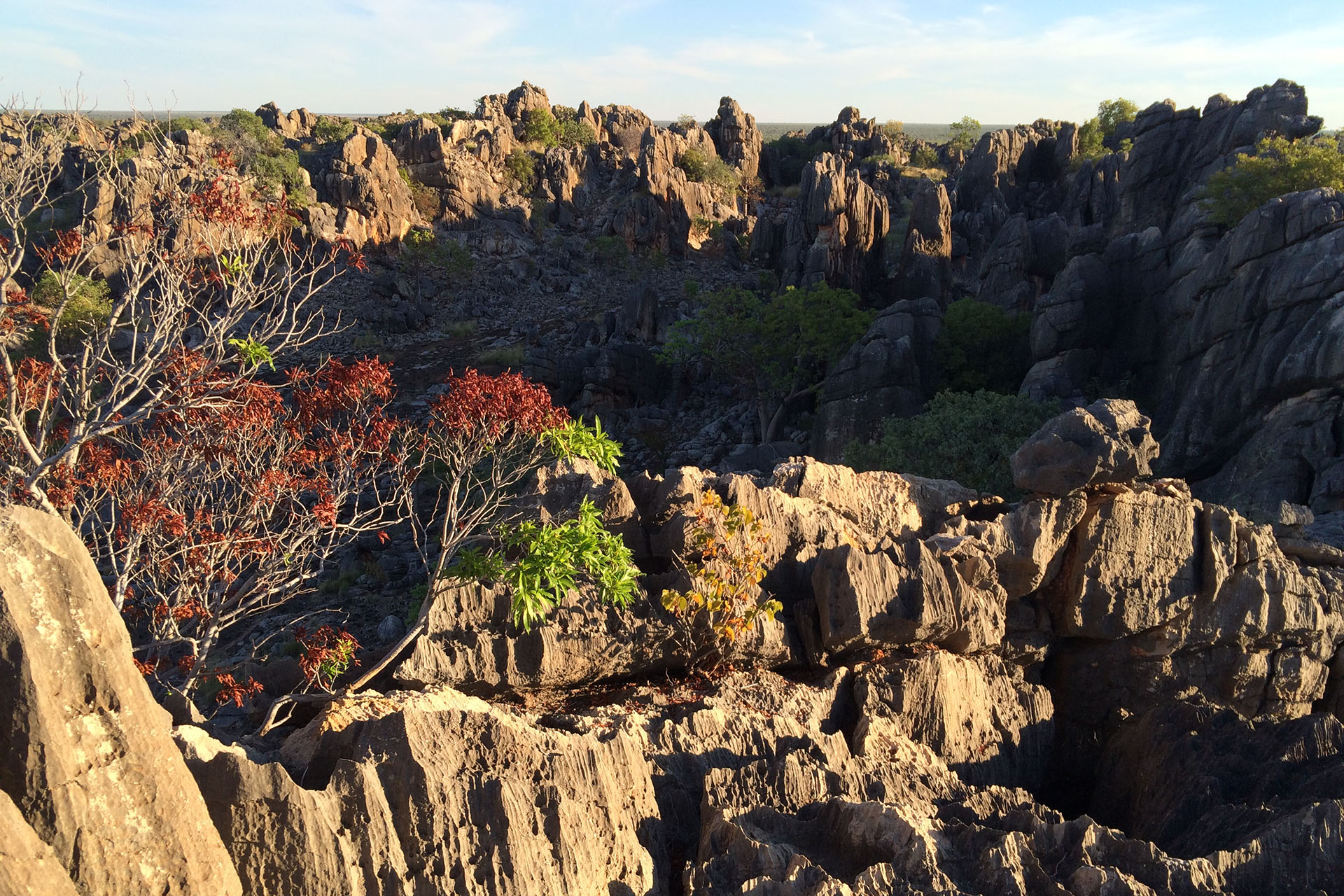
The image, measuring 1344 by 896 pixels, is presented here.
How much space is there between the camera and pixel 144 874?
385 centimetres

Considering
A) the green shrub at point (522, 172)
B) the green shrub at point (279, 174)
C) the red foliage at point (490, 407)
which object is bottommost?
the red foliage at point (490, 407)

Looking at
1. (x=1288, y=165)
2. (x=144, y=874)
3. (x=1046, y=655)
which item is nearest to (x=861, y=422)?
(x=1288, y=165)

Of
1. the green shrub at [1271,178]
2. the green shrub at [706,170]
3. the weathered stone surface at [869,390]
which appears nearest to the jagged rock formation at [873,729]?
the weathered stone surface at [869,390]

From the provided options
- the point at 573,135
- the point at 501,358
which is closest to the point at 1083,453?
the point at 501,358

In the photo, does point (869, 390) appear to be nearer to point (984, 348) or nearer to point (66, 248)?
point (984, 348)

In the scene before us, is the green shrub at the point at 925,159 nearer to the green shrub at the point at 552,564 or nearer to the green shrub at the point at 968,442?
the green shrub at the point at 968,442

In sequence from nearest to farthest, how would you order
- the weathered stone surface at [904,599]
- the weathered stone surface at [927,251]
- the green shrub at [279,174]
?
1. the weathered stone surface at [904,599]
2. the weathered stone surface at [927,251]
3. the green shrub at [279,174]

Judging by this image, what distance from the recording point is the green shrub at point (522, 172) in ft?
168

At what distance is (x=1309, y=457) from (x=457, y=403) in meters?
17.8

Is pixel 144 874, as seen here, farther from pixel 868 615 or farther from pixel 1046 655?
pixel 1046 655

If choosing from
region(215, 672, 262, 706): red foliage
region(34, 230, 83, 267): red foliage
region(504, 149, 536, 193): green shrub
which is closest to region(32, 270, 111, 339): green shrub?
region(34, 230, 83, 267): red foliage

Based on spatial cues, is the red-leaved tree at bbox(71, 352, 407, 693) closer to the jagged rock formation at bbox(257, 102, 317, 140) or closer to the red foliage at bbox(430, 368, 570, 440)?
the red foliage at bbox(430, 368, 570, 440)

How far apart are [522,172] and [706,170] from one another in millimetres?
10900

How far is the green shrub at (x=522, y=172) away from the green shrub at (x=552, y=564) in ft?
155
